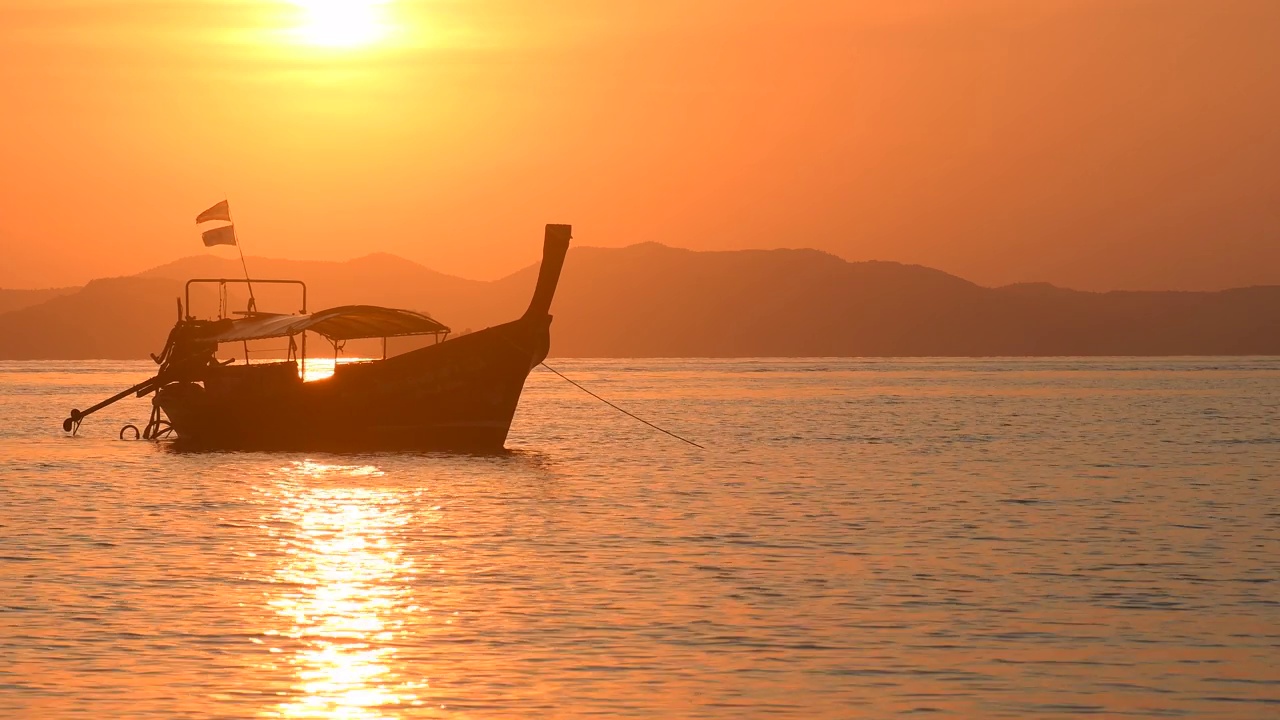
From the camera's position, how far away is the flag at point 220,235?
51.1m

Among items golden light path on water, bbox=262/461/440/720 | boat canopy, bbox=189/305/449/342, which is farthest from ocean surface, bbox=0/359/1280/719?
boat canopy, bbox=189/305/449/342

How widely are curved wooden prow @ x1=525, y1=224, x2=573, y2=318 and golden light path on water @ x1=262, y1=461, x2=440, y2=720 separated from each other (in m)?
14.5

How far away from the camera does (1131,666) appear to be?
48.8 ft

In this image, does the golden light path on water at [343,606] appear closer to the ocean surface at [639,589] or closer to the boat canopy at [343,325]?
the ocean surface at [639,589]

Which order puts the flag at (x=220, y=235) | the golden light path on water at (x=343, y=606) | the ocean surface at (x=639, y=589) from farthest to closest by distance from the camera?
the flag at (x=220, y=235)
the ocean surface at (x=639, y=589)
the golden light path on water at (x=343, y=606)

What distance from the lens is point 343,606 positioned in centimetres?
1833

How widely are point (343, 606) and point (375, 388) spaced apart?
28.1 meters

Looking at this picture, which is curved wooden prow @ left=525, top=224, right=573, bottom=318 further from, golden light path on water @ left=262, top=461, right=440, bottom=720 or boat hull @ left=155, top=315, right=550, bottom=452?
golden light path on water @ left=262, top=461, right=440, bottom=720

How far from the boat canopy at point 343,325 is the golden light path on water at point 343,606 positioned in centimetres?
1477

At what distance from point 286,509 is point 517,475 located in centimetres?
1027

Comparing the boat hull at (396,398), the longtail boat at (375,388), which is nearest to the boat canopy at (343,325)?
the longtail boat at (375,388)

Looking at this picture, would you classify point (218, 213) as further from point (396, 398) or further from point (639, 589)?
point (639, 589)

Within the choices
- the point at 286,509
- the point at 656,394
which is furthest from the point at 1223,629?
the point at 656,394

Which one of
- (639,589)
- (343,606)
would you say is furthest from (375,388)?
(343,606)
